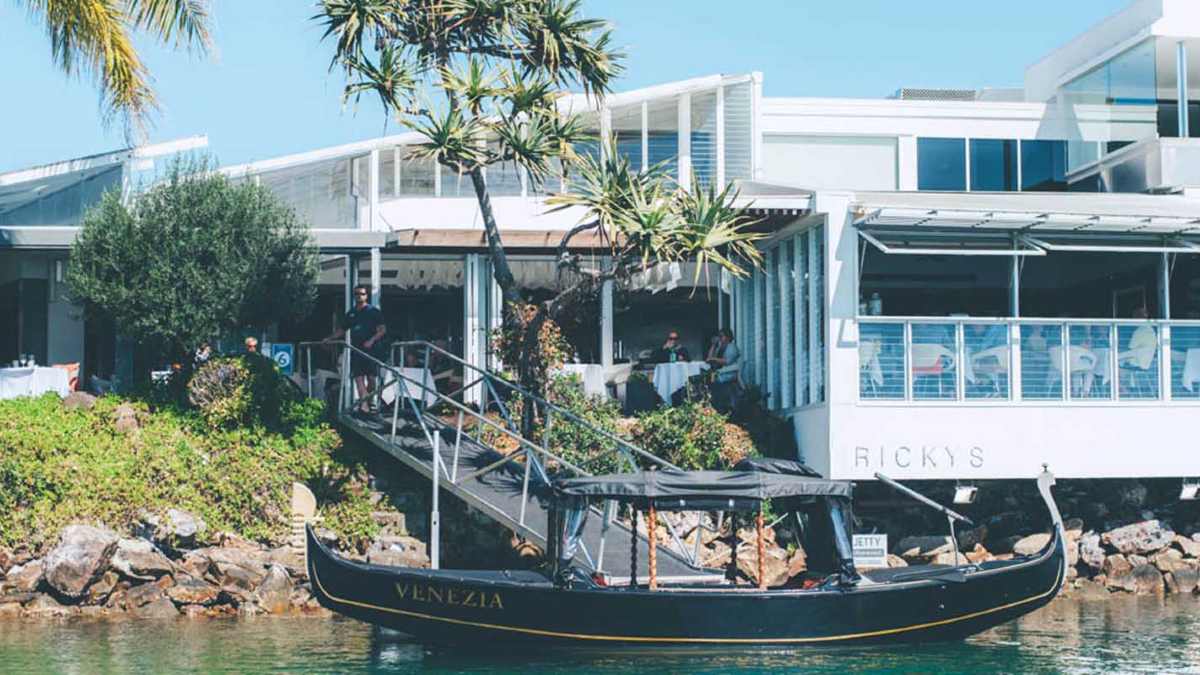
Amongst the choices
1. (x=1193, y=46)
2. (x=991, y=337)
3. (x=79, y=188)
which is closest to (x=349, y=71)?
(x=79, y=188)

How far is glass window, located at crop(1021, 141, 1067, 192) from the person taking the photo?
33438 millimetres

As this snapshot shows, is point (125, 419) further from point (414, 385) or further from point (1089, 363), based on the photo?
point (1089, 363)

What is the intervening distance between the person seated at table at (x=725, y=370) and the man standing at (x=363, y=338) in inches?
205

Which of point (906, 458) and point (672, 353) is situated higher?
point (672, 353)

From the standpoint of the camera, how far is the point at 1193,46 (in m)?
31.3

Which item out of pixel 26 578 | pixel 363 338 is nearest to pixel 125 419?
pixel 26 578

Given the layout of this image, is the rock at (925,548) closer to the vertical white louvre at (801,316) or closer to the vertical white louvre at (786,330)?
the vertical white louvre at (801,316)

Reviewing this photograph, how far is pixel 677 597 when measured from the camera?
20312 mm

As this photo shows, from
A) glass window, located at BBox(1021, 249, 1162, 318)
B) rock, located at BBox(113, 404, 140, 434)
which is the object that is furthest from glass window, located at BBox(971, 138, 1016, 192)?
rock, located at BBox(113, 404, 140, 434)

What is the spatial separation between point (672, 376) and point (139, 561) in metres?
8.71

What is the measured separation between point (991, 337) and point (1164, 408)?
280 cm

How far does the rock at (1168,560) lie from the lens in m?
27.0

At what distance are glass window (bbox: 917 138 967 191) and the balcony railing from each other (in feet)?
24.2

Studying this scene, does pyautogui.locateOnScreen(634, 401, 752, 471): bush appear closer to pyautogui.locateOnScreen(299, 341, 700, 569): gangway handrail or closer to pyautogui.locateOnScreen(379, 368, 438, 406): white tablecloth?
pyautogui.locateOnScreen(299, 341, 700, 569): gangway handrail
